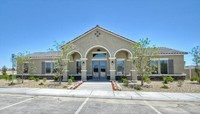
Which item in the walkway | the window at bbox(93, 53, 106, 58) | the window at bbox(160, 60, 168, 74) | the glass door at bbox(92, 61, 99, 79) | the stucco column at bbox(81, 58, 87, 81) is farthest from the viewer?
the glass door at bbox(92, 61, 99, 79)

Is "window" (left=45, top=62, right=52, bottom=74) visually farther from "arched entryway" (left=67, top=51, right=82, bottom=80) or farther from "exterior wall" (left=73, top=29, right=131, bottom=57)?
"exterior wall" (left=73, top=29, right=131, bottom=57)

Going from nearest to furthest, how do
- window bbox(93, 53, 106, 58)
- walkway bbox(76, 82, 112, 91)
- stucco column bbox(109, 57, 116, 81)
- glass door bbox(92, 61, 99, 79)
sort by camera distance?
1. walkway bbox(76, 82, 112, 91)
2. stucco column bbox(109, 57, 116, 81)
3. window bbox(93, 53, 106, 58)
4. glass door bbox(92, 61, 99, 79)

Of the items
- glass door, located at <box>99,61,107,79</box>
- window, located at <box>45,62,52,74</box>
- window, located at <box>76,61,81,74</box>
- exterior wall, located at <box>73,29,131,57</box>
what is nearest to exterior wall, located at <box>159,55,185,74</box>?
exterior wall, located at <box>73,29,131,57</box>

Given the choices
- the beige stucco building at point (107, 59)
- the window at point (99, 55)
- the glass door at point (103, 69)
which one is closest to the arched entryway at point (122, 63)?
the beige stucco building at point (107, 59)

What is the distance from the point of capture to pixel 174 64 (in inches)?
992

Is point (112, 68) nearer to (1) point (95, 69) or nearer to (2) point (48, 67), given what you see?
(1) point (95, 69)

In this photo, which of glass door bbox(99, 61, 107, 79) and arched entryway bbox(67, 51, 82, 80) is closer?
glass door bbox(99, 61, 107, 79)

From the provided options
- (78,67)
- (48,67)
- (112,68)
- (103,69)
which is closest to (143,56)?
(112,68)

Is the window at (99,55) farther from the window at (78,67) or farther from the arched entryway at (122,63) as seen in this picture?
the window at (78,67)

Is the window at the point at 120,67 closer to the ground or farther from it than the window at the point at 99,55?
closer to the ground

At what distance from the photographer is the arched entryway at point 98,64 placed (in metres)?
25.8

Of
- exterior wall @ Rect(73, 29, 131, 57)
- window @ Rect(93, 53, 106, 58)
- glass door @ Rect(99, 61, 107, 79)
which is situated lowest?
glass door @ Rect(99, 61, 107, 79)

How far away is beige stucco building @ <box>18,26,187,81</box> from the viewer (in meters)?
24.0

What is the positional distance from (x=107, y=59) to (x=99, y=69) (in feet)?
6.29
